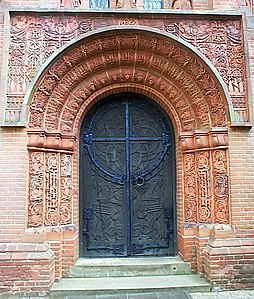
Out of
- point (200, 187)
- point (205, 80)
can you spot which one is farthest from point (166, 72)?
point (200, 187)

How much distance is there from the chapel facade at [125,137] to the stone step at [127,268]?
18 centimetres

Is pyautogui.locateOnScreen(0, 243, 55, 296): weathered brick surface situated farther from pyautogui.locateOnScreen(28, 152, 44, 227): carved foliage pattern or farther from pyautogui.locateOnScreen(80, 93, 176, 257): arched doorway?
pyautogui.locateOnScreen(80, 93, 176, 257): arched doorway

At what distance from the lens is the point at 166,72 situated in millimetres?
5730

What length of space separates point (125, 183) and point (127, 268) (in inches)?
58.7

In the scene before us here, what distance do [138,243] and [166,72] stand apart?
10.4 feet

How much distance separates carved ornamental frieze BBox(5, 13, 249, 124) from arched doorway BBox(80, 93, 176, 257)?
41.3 inches

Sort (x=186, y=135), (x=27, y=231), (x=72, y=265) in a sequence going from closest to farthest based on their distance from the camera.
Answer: (x=27, y=231), (x=72, y=265), (x=186, y=135)

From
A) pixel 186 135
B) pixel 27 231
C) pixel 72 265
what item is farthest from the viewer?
pixel 186 135

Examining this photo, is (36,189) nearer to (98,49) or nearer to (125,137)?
(125,137)

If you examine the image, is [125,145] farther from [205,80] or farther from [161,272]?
[161,272]

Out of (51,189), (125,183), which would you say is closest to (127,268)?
(125,183)

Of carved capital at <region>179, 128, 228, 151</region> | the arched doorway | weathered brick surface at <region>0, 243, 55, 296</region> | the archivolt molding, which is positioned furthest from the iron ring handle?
weathered brick surface at <region>0, 243, 55, 296</region>

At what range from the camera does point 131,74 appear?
583cm

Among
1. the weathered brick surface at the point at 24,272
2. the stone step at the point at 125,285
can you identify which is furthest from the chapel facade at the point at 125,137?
the stone step at the point at 125,285
